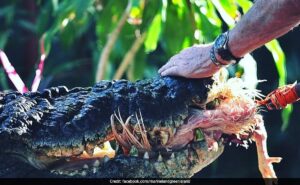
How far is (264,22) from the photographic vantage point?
3.89 ft

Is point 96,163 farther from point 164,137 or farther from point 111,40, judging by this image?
point 111,40

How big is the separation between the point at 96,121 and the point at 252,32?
306mm

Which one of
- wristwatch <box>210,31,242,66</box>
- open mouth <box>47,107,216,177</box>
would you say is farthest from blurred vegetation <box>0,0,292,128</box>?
open mouth <box>47,107,216,177</box>

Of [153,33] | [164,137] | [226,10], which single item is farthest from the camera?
[153,33]

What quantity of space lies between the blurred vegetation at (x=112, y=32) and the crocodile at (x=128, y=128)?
701mm

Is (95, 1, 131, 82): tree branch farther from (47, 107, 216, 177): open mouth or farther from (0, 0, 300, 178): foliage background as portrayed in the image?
(47, 107, 216, 177): open mouth

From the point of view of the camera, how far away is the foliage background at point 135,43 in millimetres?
2037

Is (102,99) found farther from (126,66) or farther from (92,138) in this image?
(126,66)

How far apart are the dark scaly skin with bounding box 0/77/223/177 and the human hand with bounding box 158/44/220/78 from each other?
0.01 metres

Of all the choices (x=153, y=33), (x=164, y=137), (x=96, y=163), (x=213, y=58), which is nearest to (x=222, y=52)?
(x=213, y=58)

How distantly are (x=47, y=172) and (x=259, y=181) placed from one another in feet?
1.85

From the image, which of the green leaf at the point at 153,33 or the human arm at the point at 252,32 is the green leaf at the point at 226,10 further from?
the human arm at the point at 252,32

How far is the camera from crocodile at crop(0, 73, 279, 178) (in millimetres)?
1152

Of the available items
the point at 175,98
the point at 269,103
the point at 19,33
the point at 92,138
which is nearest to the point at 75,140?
the point at 92,138
